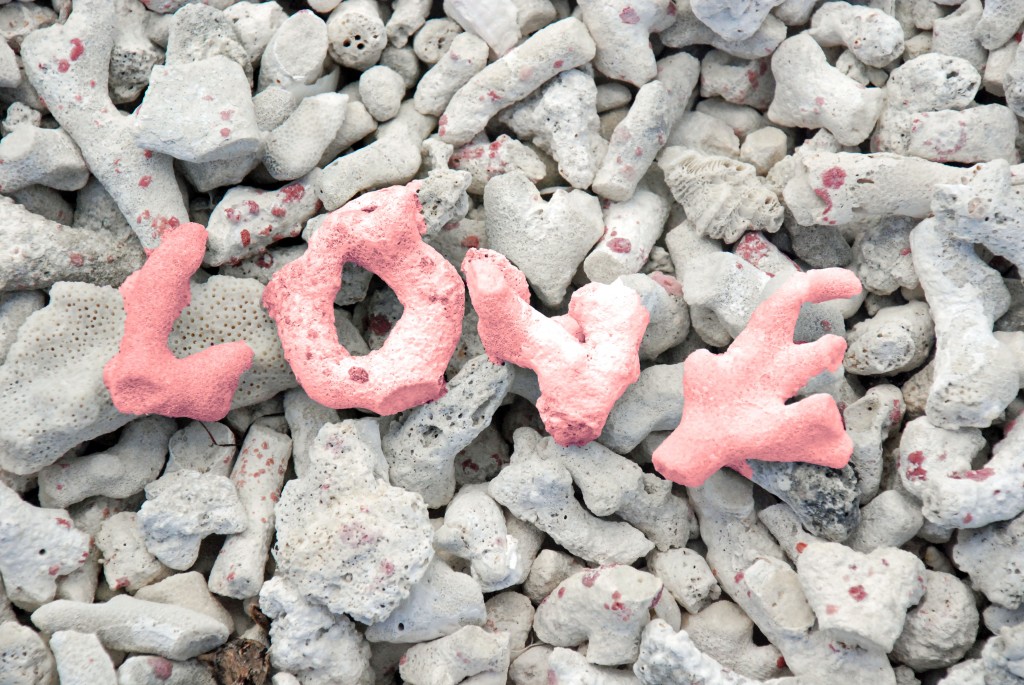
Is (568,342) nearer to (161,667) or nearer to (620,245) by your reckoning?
(620,245)

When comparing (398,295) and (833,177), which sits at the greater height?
(833,177)

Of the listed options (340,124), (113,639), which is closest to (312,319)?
(340,124)

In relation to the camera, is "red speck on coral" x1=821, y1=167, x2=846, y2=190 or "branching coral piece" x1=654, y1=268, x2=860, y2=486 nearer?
"branching coral piece" x1=654, y1=268, x2=860, y2=486

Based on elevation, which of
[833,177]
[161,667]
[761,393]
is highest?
[833,177]

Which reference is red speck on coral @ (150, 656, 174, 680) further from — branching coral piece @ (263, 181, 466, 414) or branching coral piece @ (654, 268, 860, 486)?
branching coral piece @ (654, 268, 860, 486)

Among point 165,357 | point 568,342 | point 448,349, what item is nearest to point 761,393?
point 568,342

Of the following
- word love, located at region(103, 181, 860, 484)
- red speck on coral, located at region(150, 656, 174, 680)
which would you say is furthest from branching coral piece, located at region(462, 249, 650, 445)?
red speck on coral, located at region(150, 656, 174, 680)

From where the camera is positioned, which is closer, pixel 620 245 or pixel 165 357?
pixel 165 357
